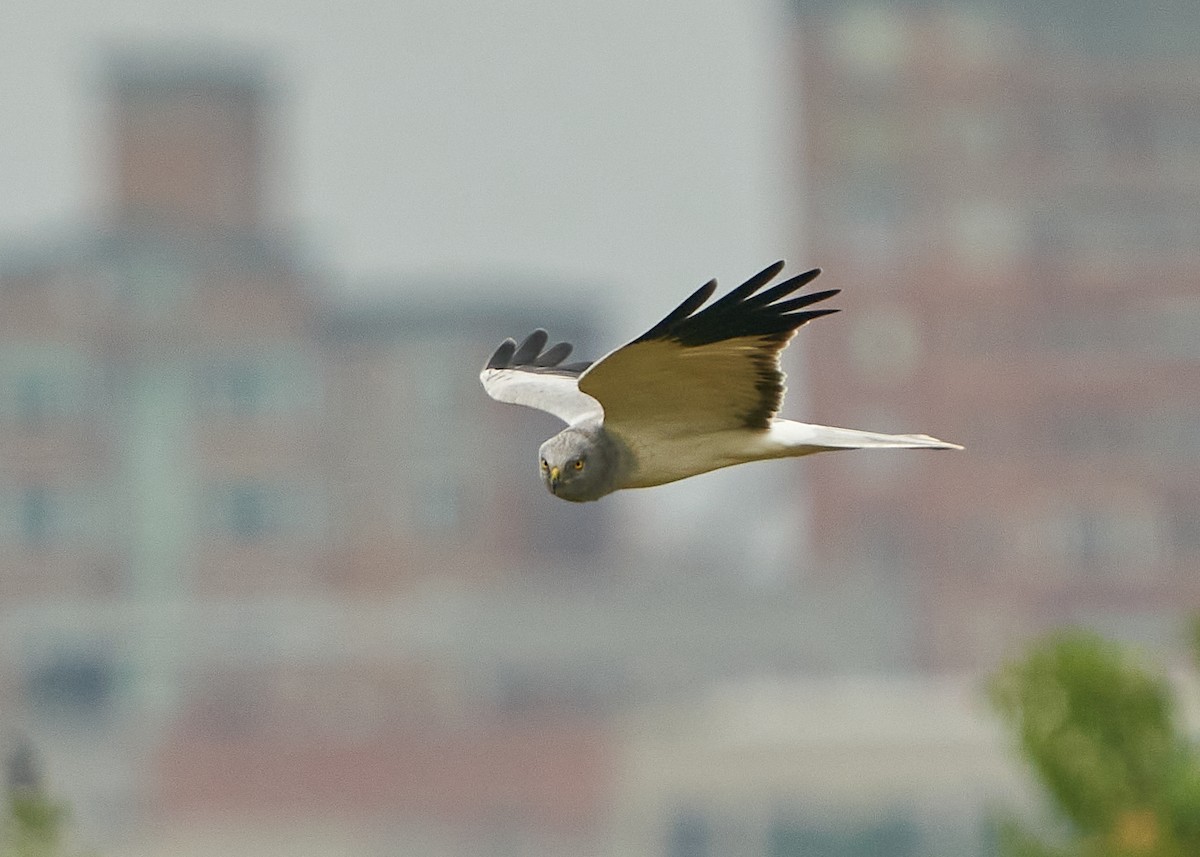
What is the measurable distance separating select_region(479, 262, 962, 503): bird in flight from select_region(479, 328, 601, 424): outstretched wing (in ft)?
1.52

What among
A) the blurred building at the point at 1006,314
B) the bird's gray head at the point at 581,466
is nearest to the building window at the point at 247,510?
the blurred building at the point at 1006,314

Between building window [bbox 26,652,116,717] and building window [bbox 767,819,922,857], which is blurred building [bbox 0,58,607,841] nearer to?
building window [bbox 26,652,116,717]

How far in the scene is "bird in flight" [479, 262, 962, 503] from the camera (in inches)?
362

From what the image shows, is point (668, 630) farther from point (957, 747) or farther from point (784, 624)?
point (957, 747)

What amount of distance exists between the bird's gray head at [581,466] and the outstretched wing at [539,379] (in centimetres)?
43

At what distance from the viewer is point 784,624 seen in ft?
315

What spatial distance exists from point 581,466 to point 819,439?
2.61 feet

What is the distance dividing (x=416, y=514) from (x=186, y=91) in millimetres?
16754

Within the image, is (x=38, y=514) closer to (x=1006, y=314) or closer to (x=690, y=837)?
(x=1006, y=314)

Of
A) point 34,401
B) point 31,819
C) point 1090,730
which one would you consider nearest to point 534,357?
point 31,819

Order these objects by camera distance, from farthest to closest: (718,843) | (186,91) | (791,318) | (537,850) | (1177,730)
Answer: (186,91) < (537,850) < (718,843) < (1177,730) < (791,318)

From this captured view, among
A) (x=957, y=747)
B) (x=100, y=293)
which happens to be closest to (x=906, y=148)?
(x=100, y=293)

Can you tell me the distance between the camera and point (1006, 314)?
96.8m

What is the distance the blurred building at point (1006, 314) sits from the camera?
94.7 meters
